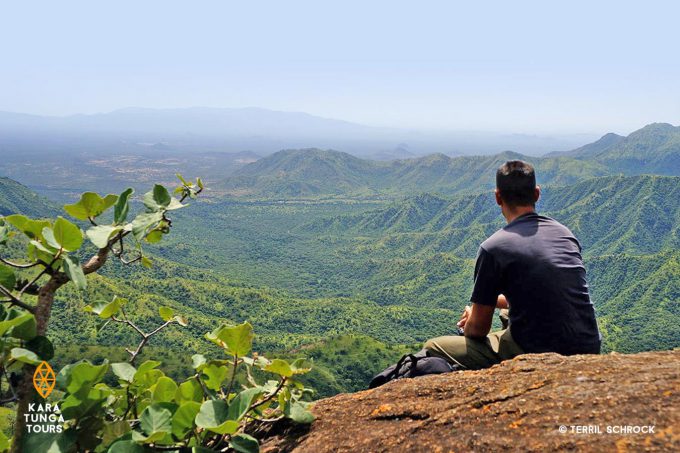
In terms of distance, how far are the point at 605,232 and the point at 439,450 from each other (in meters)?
198

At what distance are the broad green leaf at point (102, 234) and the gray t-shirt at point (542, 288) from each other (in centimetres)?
287

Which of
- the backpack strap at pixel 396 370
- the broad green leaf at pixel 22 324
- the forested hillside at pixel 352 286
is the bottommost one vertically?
the forested hillside at pixel 352 286

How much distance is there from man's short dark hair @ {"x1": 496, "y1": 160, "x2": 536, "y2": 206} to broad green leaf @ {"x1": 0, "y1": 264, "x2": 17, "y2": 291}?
3.63m

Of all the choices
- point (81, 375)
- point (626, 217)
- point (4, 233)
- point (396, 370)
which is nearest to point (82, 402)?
point (81, 375)

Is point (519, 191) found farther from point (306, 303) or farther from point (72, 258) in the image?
point (306, 303)

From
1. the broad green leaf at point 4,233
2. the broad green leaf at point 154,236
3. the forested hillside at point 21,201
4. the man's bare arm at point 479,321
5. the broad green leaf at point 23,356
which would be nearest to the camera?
the broad green leaf at point 23,356

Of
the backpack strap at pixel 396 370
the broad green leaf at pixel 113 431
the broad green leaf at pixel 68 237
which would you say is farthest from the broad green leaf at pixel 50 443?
the backpack strap at pixel 396 370

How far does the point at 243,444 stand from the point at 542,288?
2.64 m

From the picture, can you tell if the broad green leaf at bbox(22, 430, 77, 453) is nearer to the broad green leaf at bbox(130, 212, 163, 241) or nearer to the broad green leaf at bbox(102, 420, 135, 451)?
the broad green leaf at bbox(102, 420, 135, 451)

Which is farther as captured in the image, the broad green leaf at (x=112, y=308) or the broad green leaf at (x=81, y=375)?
the broad green leaf at (x=112, y=308)

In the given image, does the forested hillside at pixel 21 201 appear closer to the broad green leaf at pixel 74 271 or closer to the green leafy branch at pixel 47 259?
the green leafy branch at pixel 47 259

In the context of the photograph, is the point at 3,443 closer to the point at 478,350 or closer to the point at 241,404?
the point at 241,404

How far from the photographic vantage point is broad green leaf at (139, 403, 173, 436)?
1.89 meters

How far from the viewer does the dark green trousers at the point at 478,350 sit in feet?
12.6
